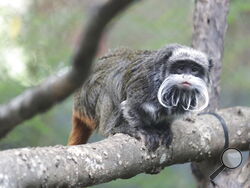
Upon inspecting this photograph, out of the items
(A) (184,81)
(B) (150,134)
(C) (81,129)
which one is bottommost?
(C) (81,129)

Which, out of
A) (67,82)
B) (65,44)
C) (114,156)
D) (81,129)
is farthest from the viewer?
(65,44)

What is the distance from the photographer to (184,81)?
2922 mm

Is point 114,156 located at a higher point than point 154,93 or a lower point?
lower

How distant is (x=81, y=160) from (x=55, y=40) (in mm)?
3537

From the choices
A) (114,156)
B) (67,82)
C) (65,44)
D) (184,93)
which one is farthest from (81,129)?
(67,82)

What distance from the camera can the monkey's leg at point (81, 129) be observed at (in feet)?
11.5

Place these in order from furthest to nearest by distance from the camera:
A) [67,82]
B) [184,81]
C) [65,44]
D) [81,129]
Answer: [65,44]
[81,129]
[184,81]
[67,82]

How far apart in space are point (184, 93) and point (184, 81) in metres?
0.10

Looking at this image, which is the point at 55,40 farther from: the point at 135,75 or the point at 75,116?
the point at 135,75

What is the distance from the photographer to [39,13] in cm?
600

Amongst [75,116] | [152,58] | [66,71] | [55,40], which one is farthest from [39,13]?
[66,71]

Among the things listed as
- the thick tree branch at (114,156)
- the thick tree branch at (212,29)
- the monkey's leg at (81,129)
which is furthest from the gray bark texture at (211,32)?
the monkey's leg at (81,129)

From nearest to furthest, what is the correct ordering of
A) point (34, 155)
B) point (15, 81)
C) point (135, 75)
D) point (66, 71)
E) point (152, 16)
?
1. point (66, 71)
2. point (34, 155)
3. point (135, 75)
4. point (15, 81)
5. point (152, 16)

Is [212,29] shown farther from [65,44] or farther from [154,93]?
[65,44]
